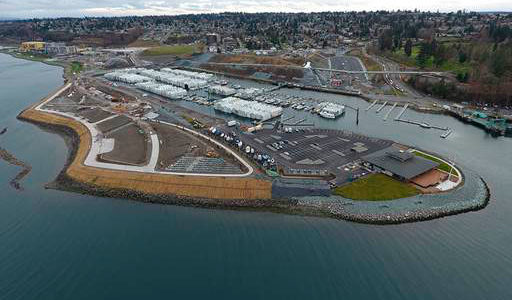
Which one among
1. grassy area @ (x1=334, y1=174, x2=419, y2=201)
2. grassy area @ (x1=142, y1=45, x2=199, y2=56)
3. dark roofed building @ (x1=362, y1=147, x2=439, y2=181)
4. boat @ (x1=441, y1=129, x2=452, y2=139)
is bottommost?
grassy area @ (x1=334, y1=174, x2=419, y2=201)

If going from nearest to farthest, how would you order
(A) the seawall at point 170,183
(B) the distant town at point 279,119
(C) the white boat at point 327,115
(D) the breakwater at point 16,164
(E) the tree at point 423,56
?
(A) the seawall at point 170,183 < (B) the distant town at point 279,119 < (D) the breakwater at point 16,164 < (C) the white boat at point 327,115 < (E) the tree at point 423,56

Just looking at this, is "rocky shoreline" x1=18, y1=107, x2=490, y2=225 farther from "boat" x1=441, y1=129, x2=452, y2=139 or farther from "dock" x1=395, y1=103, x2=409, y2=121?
"dock" x1=395, y1=103, x2=409, y2=121

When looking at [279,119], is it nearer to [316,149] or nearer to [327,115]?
[327,115]

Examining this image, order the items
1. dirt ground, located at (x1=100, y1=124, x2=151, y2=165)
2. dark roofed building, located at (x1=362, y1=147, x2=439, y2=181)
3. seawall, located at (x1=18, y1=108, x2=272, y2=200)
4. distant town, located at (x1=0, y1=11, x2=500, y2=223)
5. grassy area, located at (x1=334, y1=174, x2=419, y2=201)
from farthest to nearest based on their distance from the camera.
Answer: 1. dirt ground, located at (x1=100, y1=124, x2=151, y2=165)
2. dark roofed building, located at (x1=362, y1=147, x2=439, y2=181)
3. distant town, located at (x1=0, y1=11, x2=500, y2=223)
4. seawall, located at (x1=18, y1=108, x2=272, y2=200)
5. grassy area, located at (x1=334, y1=174, x2=419, y2=201)

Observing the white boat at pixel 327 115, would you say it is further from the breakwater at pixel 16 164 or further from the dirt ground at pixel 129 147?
the breakwater at pixel 16 164

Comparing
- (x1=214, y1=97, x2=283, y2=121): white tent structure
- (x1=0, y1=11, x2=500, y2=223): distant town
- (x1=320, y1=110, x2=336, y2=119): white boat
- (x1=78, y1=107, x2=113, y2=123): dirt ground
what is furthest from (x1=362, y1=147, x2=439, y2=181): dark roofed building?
(x1=78, y1=107, x2=113, y2=123): dirt ground

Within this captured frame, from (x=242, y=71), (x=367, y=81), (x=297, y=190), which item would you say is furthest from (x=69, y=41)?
(x=297, y=190)

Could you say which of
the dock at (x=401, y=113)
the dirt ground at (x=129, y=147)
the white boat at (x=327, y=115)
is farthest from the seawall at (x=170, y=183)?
the dock at (x=401, y=113)
